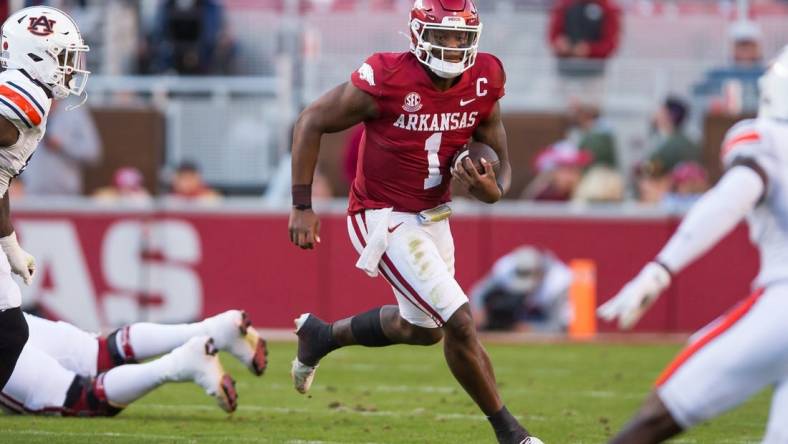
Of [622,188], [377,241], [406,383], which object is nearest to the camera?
[377,241]

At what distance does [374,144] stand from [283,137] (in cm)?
762

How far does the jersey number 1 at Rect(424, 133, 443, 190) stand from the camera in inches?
238

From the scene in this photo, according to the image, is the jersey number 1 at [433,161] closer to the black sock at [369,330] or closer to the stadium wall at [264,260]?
the black sock at [369,330]

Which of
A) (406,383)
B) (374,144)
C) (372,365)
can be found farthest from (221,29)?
(374,144)

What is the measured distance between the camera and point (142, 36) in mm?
14773

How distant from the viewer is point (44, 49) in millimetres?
5641

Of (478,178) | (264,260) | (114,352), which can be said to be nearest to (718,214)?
(478,178)

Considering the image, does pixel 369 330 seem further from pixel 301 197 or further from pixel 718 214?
pixel 718 214

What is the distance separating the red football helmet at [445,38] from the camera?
5.91 metres

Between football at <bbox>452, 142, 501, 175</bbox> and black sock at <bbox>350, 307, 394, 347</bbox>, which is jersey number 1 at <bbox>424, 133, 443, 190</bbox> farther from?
black sock at <bbox>350, 307, 394, 347</bbox>

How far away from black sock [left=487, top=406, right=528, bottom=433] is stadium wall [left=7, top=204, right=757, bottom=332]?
237 inches

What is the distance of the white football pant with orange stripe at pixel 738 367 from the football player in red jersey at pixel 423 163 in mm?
1522

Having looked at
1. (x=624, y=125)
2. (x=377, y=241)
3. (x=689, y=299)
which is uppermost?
(x=377, y=241)

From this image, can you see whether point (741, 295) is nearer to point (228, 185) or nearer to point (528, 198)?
point (528, 198)
